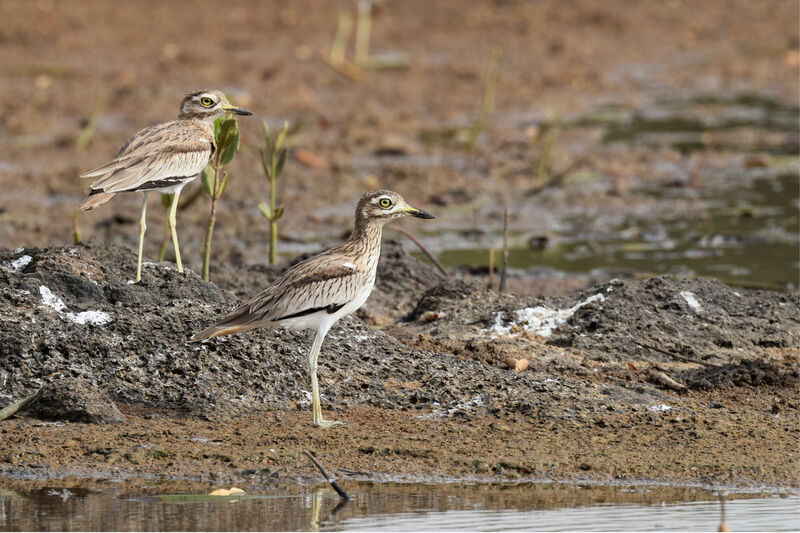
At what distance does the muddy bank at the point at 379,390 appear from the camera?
218 inches

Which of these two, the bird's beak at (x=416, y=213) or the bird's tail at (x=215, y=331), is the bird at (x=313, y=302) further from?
the bird's beak at (x=416, y=213)

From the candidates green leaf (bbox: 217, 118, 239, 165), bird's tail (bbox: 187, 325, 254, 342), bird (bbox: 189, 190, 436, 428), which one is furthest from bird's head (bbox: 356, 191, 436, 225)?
→ green leaf (bbox: 217, 118, 239, 165)

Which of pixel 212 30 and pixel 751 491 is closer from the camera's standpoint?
pixel 751 491

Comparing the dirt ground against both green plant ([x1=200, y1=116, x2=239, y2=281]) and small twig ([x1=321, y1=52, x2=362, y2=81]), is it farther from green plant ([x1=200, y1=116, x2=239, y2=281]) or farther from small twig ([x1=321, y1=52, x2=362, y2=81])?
green plant ([x1=200, y1=116, x2=239, y2=281])

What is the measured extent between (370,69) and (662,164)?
4998mm

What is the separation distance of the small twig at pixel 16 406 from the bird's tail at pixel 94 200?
1168 mm

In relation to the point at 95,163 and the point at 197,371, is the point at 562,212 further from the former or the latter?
the point at 197,371

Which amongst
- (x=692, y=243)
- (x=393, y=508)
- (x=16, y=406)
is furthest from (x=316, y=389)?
(x=692, y=243)

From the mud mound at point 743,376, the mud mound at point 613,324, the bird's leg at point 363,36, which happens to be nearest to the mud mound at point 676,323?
the mud mound at point 613,324

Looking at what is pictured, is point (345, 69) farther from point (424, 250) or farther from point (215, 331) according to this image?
point (215, 331)

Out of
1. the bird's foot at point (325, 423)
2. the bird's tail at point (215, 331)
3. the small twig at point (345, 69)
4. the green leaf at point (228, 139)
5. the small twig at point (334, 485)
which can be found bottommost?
the small twig at point (334, 485)

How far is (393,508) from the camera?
5.04 metres

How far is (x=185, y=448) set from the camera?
220 inches

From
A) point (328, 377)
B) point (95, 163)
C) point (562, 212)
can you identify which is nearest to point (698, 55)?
point (562, 212)
